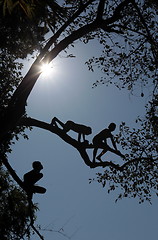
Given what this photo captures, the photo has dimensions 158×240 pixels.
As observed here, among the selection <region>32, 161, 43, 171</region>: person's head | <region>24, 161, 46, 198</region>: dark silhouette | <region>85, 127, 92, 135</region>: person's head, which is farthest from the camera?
<region>85, 127, 92, 135</region>: person's head

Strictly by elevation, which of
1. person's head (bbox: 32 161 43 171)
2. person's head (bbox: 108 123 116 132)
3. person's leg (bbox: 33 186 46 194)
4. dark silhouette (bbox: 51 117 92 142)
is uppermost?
person's head (bbox: 108 123 116 132)

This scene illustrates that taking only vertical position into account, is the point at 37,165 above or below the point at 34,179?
above

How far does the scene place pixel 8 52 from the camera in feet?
45.7

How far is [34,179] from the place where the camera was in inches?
340

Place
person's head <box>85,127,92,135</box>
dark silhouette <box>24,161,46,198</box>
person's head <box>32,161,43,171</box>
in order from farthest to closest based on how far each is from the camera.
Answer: person's head <box>85,127,92,135</box>
person's head <box>32,161,43,171</box>
dark silhouette <box>24,161,46,198</box>

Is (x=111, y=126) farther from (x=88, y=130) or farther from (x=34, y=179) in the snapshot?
(x=34, y=179)

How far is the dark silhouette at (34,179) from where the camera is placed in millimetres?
8438

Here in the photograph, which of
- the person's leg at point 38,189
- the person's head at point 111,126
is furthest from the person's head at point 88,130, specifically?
Result: the person's leg at point 38,189

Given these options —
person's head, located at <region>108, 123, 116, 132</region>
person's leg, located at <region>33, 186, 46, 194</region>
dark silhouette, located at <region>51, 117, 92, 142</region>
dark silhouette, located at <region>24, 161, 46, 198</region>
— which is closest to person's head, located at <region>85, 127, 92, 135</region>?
dark silhouette, located at <region>51, 117, 92, 142</region>

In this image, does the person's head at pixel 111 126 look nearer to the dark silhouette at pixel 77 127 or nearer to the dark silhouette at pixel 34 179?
the dark silhouette at pixel 77 127

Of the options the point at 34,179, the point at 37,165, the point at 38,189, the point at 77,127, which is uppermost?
the point at 77,127

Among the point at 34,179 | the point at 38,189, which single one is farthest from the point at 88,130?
the point at 38,189

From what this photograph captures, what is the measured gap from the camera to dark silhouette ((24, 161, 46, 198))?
8.44 metres

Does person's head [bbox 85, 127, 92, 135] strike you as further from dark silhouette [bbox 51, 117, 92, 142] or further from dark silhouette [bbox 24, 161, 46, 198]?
dark silhouette [bbox 24, 161, 46, 198]
